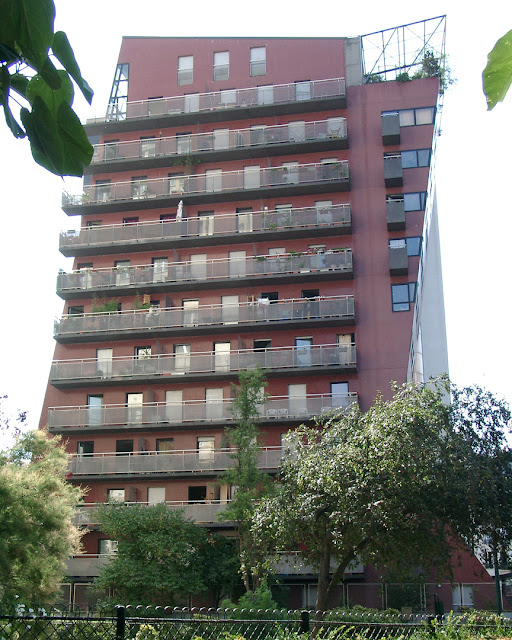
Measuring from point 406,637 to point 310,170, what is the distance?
3995 cm

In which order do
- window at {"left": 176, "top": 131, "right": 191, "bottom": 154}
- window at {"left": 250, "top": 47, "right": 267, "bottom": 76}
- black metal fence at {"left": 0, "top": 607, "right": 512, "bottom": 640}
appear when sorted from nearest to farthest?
black metal fence at {"left": 0, "top": 607, "right": 512, "bottom": 640} → window at {"left": 176, "top": 131, "right": 191, "bottom": 154} → window at {"left": 250, "top": 47, "right": 267, "bottom": 76}

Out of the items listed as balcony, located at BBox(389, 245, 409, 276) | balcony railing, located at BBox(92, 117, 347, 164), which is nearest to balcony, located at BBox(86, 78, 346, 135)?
balcony railing, located at BBox(92, 117, 347, 164)

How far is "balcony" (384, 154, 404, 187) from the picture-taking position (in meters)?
48.7

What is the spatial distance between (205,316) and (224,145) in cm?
1034

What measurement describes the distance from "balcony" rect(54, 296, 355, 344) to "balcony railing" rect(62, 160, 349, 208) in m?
6.76

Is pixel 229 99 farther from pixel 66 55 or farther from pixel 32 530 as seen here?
pixel 66 55

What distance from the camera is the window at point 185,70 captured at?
54281 millimetres

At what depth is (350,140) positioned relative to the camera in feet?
166

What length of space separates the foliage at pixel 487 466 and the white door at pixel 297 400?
34.4 ft

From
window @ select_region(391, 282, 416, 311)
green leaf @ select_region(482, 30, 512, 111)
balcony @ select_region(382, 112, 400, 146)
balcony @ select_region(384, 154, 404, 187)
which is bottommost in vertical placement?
green leaf @ select_region(482, 30, 512, 111)

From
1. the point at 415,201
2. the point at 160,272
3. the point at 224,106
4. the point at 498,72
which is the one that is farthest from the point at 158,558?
the point at 498,72

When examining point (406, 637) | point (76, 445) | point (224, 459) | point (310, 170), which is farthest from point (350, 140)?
point (406, 637)

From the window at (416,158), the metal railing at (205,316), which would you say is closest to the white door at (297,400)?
the metal railing at (205,316)

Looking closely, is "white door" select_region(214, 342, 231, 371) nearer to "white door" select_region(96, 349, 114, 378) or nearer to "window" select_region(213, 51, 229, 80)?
"white door" select_region(96, 349, 114, 378)
